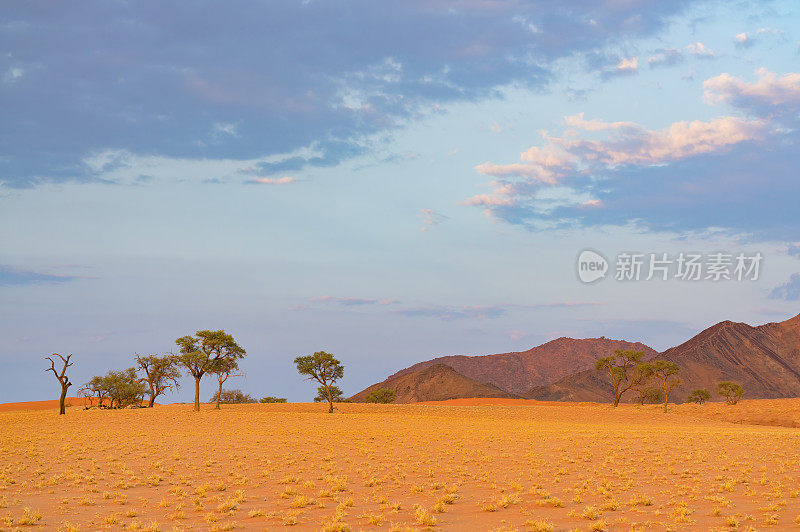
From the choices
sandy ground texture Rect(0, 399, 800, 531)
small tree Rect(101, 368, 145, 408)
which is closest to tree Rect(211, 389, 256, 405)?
small tree Rect(101, 368, 145, 408)

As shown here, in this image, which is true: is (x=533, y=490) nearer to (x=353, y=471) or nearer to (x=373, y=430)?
(x=353, y=471)

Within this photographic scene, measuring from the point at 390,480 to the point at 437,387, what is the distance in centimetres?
14507

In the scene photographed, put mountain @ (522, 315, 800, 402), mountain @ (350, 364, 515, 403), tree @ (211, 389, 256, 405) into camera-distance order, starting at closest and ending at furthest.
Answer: tree @ (211, 389, 256, 405), mountain @ (350, 364, 515, 403), mountain @ (522, 315, 800, 402)

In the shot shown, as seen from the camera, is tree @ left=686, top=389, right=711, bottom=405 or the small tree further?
tree @ left=686, top=389, right=711, bottom=405

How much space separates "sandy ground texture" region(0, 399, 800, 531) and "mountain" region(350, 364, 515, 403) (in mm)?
113567

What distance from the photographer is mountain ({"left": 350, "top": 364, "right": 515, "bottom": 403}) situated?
156000 millimetres

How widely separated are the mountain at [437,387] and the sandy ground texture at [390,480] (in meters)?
114

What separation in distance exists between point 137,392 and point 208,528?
7979 cm

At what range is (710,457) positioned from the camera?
2947 centimetres

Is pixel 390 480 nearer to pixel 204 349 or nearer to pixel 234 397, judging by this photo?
pixel 204 349

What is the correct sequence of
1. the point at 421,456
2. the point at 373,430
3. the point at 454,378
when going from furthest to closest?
the point at 454,378
the point at 373,430
the point at 421,456

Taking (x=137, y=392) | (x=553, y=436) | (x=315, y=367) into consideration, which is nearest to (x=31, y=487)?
(x=553, y=436)

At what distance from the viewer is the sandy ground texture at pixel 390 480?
615 inches

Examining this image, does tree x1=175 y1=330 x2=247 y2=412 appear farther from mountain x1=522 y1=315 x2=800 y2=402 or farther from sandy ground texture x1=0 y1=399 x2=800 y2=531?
mountain x1=522 y1=315 x2=800 y2=402
